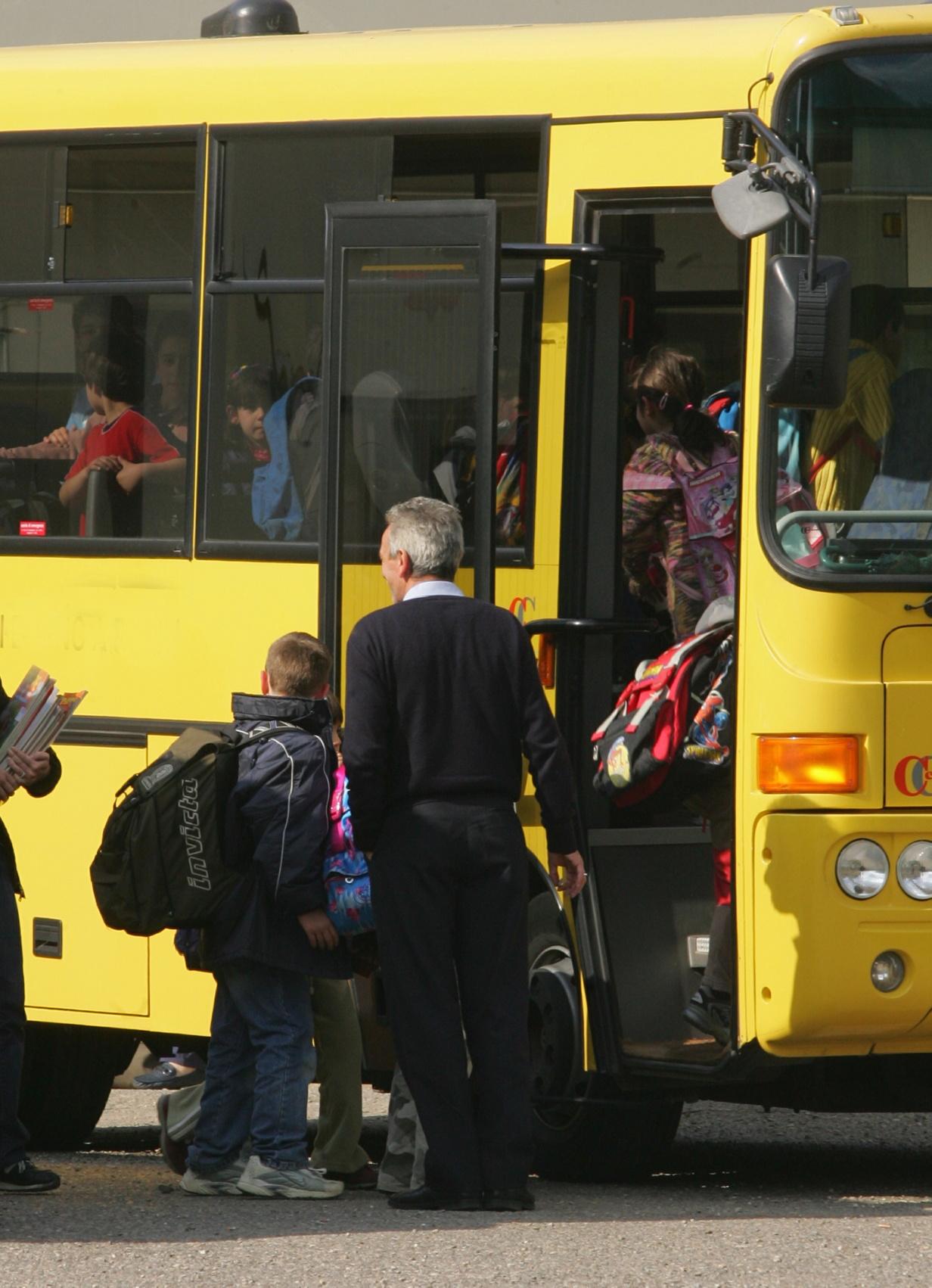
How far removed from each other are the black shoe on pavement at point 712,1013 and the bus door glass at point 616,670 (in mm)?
148

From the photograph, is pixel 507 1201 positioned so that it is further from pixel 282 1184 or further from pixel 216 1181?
pixel 216 1181

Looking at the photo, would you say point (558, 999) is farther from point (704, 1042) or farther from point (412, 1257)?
point (412, 1257)

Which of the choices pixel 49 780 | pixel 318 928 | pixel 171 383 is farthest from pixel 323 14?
pixel 318 928

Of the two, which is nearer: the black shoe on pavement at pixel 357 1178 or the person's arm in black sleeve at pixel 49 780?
the person's arm in black sleeve at pixel 49 780

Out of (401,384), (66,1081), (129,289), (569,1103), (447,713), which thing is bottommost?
(66,1081)

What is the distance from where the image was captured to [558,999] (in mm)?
6746

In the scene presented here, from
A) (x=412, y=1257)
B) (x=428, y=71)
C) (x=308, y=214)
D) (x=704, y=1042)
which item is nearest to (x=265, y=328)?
(x=308, y=214)

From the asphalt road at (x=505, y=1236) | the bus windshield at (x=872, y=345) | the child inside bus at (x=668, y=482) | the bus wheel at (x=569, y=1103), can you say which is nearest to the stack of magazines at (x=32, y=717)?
the asphalt road at (x=505, y=1236)

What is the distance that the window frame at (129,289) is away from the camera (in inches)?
285

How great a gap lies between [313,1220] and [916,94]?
327cm

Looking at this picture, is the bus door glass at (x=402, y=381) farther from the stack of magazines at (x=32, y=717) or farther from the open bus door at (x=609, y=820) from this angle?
the stack of magazines at (x=32, y=717)

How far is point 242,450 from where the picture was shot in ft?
23.6

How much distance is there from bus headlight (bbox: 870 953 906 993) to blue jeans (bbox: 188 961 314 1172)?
1.60m

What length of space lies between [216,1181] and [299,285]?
2.61m
